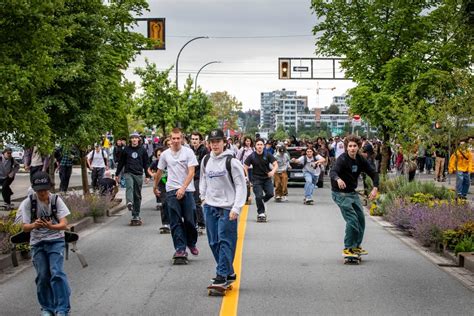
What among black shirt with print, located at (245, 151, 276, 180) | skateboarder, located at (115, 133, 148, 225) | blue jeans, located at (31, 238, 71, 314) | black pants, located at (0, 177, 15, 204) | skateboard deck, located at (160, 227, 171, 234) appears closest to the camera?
blue jeans, located at (31, 238, 71, 314)

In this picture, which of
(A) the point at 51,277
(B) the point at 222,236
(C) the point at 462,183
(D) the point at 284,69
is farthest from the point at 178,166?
(D) the point at 284,69

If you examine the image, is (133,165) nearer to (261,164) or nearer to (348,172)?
(261,164)

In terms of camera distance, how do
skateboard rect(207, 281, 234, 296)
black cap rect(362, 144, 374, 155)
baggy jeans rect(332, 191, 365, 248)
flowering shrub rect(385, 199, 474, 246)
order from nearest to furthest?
1. skateboard rect(207, 281, 234, 296)
2. baggy jeans rect(332, 191, 365, 248)
3. flowering shrub rect(385, 199, 474, 246)
4. black cap rect(362, 144, 374, 155)

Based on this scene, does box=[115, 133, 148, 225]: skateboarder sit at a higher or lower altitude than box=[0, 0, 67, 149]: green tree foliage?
lower

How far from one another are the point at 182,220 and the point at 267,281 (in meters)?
2.21

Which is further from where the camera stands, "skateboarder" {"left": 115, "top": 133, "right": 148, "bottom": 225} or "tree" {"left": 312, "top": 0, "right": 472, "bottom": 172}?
"tree" {"left": 312, "top": 0, "right": 472, "bottom": 172}

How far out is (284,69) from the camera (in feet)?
152

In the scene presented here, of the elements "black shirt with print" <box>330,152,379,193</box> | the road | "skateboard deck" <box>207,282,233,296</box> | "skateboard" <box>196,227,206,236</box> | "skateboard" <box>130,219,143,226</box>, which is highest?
"black shirt with print" <box>330,152,379,193</box>

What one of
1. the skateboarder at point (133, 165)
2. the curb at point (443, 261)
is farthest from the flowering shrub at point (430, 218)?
the skateboarder at point (133, 165)

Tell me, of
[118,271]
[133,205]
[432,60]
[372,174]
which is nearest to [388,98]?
[432,60]

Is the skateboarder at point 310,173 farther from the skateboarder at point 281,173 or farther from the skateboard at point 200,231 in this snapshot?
the skateboard at point 200,231

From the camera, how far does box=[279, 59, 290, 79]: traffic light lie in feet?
151

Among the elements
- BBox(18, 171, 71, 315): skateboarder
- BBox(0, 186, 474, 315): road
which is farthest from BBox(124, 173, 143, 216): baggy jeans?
BBox(18, 171, 71, 315): skateboarder

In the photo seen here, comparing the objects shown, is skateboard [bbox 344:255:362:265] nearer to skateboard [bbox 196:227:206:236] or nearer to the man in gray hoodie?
the man in gray hoodie
